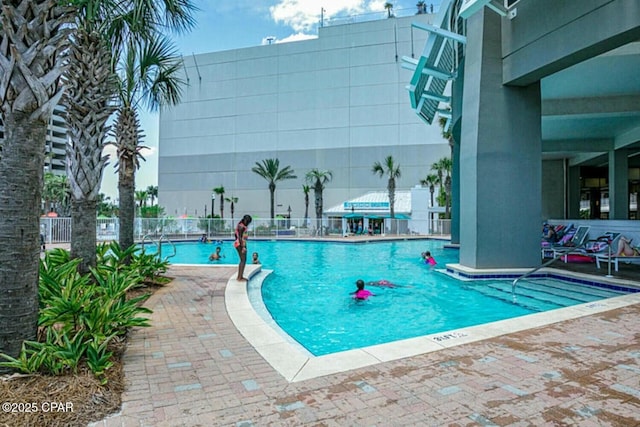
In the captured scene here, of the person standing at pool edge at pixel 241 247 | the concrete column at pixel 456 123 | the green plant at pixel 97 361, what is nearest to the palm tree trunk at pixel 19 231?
the green plant at pixel 97 361

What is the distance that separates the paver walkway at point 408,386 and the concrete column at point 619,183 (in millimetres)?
16099

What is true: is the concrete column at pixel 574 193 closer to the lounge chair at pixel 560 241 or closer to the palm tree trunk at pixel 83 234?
the lounge chair at pixel 560 241

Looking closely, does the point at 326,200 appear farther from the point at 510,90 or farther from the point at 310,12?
the point at 510,90

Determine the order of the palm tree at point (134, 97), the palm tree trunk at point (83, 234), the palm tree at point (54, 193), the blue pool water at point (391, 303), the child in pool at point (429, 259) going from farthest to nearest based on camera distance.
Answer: the palm tree at point (54, 193) < the child in pool at point (429, 259) < the palm tree at point (134, 97) < the blue pool water at point (391, 303) < the palm tree trunk at point (83, 234)

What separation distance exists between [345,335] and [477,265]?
14.7 ft

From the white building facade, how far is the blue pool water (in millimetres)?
25459

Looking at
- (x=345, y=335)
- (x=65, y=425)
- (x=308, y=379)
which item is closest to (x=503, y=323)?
(x=345, y=335)

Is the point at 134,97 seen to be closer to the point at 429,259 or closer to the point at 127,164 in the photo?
the point at 127,164

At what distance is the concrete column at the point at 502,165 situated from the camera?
354 inches

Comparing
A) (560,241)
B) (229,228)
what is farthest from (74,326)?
(229,228)

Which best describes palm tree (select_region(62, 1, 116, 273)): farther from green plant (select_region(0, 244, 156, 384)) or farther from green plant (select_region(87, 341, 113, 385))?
green plant (select_region(87, 341, 113, 385))

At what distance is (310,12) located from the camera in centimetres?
3981

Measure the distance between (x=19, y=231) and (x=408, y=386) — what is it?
3.11 metres

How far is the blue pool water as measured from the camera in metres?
6.25
